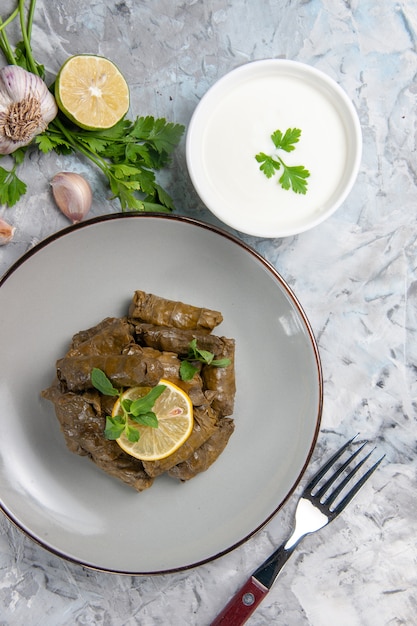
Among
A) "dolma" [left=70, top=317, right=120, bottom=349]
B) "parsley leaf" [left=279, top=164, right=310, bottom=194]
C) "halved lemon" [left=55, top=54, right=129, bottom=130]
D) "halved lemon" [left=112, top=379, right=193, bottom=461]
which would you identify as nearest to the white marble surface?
"halved lemon" [left=55, top=54, right=129, bottom=130]

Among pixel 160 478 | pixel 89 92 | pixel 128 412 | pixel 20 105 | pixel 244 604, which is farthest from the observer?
pixel 244 604

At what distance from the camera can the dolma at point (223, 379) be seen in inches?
106

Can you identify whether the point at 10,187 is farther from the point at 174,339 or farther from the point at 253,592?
the point at 253,592

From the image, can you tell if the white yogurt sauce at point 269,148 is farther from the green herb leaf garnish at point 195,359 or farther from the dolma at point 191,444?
the dolma at point 191,444

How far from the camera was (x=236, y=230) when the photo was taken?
2.84 m

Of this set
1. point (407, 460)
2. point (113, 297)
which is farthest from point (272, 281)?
point (407, 460)

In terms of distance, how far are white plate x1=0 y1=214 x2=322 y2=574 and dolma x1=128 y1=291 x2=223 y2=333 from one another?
0.38ft

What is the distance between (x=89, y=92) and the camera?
8.81 ft

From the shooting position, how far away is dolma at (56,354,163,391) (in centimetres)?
248

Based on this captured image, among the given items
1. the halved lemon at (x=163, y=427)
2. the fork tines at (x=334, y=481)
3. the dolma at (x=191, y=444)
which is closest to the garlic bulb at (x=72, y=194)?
the halved lemon at (x=163, y=427)

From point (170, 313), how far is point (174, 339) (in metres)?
0.12

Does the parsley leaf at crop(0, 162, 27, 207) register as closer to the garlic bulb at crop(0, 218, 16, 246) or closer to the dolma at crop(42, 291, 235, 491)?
the garlic bulb at crop(0, 218, 16, 246)

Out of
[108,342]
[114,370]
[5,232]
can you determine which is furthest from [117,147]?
[114,370]

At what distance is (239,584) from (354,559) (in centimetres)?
60
